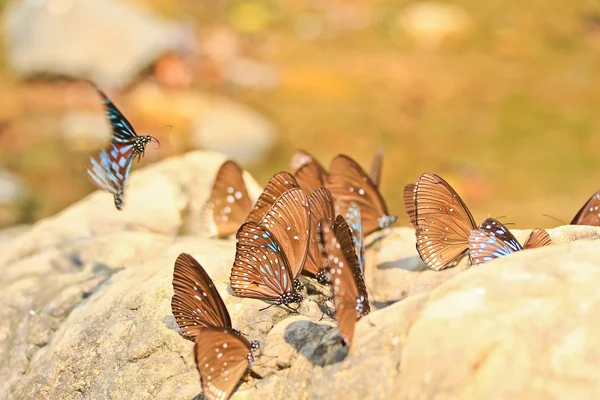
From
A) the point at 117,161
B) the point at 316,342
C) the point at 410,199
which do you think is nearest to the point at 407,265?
the point at 410,199

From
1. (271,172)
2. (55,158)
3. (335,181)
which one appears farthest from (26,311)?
(55,158)

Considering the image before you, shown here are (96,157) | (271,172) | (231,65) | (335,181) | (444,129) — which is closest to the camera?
(96,157)

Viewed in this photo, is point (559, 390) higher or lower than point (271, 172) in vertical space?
higher

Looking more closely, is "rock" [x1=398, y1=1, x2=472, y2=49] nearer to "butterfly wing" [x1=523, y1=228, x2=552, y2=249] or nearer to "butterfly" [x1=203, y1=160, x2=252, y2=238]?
"butterfly" [x1=203, y1=160, x2=252, y2=238]

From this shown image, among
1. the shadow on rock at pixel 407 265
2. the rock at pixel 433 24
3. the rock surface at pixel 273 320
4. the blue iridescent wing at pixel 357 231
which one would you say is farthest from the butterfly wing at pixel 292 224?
A: the rock at pixel 433 24

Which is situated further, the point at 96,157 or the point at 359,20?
the point at 359,20

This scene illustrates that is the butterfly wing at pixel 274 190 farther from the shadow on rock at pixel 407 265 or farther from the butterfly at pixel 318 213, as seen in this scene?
the shadow on rock at pixel 407 265

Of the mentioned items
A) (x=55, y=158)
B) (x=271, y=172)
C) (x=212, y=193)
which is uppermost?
(x=212, y=193)

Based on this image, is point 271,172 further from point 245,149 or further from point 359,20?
point 359,20
